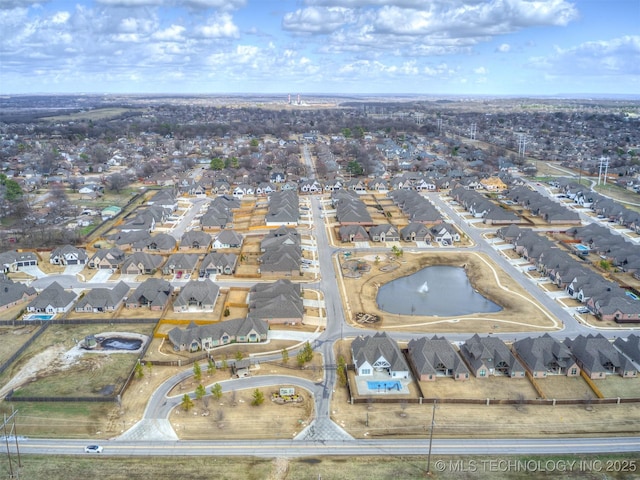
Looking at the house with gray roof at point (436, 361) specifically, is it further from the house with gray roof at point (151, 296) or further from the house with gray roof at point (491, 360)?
the house with gray roof at point (151, 296)

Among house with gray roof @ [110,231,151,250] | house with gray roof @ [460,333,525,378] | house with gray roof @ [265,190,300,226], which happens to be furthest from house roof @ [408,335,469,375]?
house with gray roof @ [110,231,151,250]

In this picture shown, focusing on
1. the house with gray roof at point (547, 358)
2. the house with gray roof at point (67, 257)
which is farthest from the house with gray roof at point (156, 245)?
the house with gray roof at point (547, 358)

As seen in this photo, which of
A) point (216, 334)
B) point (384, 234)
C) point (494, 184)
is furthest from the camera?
point (494, 184)

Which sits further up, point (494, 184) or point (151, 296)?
point (494, 184)

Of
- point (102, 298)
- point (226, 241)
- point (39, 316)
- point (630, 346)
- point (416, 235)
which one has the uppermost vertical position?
point (226, 241)

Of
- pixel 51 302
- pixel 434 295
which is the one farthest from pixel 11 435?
pixel 434 295

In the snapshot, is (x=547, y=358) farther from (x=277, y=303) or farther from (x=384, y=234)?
(x=384, y=234)

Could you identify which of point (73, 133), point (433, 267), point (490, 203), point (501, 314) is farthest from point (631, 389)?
point (73, 133)
